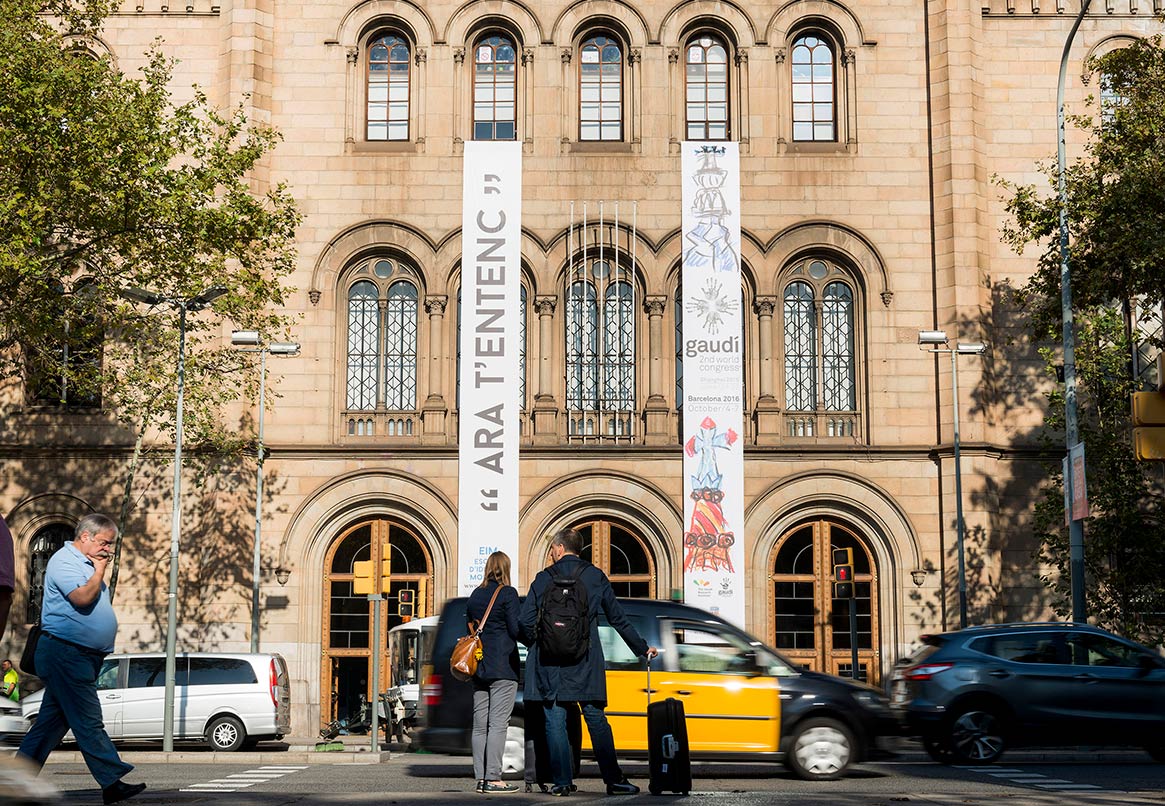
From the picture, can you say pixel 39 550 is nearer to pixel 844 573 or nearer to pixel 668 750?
pixel 844 573

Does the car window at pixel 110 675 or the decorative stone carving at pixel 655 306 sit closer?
the car window at pixel 110 675

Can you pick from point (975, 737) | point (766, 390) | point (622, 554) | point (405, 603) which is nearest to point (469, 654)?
point (975, 737)

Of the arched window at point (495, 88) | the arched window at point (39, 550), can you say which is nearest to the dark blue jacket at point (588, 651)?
the arched window at point (39, 550)

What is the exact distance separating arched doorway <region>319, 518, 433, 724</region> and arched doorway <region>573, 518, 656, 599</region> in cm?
343

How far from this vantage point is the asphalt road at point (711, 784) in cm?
1119

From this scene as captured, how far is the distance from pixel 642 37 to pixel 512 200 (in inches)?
186

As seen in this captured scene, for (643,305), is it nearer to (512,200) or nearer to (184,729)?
(512,200)

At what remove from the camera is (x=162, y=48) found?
106ft

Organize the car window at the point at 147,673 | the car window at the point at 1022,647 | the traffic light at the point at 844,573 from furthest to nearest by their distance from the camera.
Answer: the traffic light at the point at 844,573, the car window at the point at 147,673, the car window at the point at 1022,647

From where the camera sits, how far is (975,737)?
55.7 ft

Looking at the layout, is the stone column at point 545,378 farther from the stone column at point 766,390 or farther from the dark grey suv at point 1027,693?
the dark grey suv at point 1027,693

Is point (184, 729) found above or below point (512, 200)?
below

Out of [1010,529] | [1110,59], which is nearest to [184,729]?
[1010,529]

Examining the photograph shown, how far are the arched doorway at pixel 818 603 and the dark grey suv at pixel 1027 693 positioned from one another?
1322 cm
